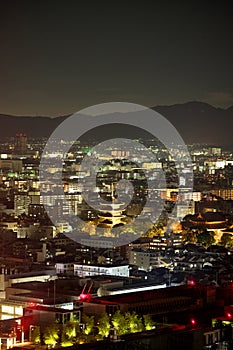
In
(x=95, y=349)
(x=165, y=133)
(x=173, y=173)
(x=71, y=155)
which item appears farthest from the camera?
(x=165, y=133)

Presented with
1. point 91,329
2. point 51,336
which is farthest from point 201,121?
point 51,336

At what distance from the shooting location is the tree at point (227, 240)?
1723cm

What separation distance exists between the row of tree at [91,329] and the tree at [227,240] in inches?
314

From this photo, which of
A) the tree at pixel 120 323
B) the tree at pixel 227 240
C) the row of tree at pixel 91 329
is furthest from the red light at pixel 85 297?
the tree at pixel 227 240

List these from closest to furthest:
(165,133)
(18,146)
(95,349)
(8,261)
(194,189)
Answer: (95,349), (8,261), (194,189), (18,146), (165,133)

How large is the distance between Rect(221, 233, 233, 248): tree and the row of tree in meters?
7.97

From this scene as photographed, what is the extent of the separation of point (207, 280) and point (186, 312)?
2554 millimetres

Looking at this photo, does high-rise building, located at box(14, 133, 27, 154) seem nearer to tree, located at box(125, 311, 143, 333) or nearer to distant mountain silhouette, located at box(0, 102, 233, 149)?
distant mountain silhouette, located at box(0, 102, 233, 149)

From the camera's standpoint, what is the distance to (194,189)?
28.5 m

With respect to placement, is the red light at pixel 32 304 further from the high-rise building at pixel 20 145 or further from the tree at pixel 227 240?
the high-rise building at pixel 20 145

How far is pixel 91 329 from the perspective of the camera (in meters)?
9.05

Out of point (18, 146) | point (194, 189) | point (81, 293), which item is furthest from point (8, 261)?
point (18, 146)

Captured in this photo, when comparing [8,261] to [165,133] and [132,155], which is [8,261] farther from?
[165,133]

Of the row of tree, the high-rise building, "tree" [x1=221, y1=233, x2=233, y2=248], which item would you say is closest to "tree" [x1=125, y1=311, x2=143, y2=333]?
the row of tree
